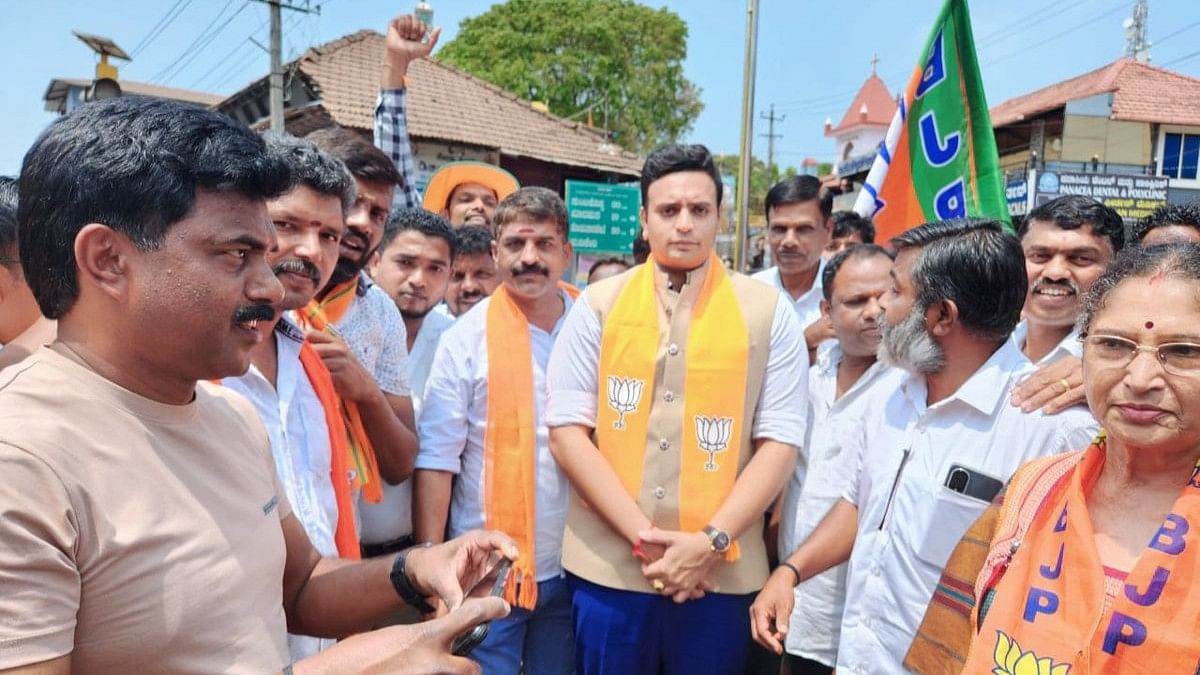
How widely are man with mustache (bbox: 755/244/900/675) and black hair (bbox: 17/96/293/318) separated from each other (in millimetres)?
2082

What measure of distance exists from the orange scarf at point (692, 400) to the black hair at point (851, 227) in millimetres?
3585

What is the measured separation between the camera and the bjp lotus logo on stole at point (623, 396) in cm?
251

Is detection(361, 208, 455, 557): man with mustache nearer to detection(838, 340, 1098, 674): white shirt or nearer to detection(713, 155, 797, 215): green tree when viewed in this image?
detection(838, 340, 1098, 674): white shirt

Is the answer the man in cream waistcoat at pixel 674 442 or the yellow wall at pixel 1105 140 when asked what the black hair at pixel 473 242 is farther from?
the yellow wall at pixel 1105 140

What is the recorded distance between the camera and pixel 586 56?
2777cm

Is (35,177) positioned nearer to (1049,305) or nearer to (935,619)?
(935,619)

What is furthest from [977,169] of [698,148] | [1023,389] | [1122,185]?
[1122,185]

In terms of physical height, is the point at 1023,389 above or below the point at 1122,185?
below

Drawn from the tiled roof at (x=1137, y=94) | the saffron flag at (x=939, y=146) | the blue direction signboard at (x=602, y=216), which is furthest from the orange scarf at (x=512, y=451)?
the tiled roof at (x=1137, y=94)

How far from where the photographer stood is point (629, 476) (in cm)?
248

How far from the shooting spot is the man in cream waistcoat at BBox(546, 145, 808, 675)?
2.42 metres

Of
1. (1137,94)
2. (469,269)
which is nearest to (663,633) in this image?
(469,269)

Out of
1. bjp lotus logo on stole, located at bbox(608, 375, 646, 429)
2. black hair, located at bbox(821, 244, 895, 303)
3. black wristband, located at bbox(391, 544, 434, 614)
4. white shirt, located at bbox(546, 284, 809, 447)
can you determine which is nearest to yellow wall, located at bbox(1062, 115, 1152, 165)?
black hair, located at bbox(821, 244, 895, 303)

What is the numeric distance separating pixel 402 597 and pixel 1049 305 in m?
2.39
